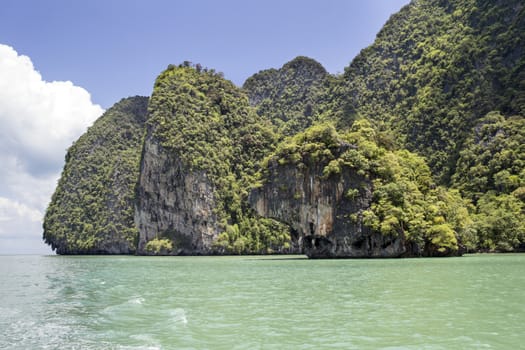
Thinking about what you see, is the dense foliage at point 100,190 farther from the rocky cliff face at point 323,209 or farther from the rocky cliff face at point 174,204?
the rocky cliff face at point 323,209

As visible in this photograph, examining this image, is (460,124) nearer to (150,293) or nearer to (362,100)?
(362,100)

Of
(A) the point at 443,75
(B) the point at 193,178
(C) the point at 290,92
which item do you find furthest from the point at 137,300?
(C) the point at 290,92

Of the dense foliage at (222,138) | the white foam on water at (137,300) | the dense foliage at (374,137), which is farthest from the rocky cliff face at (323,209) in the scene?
the white foam on water at (137,300)

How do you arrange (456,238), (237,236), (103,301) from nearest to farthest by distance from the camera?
(103,301)
(456,238)
(237,236)

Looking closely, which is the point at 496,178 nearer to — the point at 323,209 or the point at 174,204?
the point at 323,209

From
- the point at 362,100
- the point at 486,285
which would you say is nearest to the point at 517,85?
the point at 362,100

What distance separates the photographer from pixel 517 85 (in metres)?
83.2

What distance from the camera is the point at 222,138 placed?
104 m

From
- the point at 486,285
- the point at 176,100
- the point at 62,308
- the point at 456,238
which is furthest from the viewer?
the point at 176,100

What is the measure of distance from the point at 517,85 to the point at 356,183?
48.8m

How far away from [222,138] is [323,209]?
54.5 meters

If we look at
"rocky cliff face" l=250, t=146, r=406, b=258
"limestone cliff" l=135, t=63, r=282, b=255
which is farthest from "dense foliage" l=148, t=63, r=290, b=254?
"rocky cliff face" l=250, t=146, r=406, b=258

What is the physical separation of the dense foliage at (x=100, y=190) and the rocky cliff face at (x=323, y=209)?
57062 mm

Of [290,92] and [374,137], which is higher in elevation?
[290,92]
